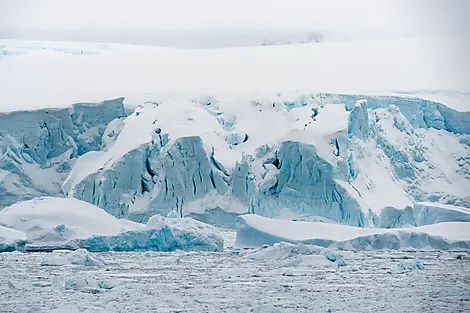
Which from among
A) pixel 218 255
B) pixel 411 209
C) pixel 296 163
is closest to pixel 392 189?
pixel 411 209

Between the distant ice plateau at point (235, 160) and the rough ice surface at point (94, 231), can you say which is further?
the distant ice plateau at point (235, 160)

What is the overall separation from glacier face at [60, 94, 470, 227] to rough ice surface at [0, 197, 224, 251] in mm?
3148

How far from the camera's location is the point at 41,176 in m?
22.4

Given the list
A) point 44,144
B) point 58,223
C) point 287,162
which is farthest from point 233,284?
point 44,144

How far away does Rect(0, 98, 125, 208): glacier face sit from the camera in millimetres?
21812

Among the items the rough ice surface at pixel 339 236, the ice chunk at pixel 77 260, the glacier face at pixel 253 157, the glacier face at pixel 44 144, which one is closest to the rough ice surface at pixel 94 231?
the rough ice surface at pixel 339 236

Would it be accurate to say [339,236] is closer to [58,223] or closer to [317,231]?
[317,231]

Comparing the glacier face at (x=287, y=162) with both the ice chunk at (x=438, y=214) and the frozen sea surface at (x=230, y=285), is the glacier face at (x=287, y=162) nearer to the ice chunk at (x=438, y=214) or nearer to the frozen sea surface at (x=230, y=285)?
the ice chunk at (x=438, y=214)

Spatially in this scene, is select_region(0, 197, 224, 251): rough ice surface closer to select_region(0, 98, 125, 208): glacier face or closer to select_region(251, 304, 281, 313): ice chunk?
select_region(0, 98, 125, 208): glacier face

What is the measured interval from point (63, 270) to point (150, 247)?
3.73 meters

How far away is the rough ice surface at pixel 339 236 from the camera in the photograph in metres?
16.1

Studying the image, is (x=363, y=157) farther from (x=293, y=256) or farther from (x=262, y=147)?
(x=293, y=256)

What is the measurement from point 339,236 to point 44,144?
9394mm

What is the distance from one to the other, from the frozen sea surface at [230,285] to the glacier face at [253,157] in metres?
4.07
